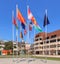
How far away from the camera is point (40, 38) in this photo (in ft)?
420

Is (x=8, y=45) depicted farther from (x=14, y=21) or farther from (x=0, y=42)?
(x=14, y=21)

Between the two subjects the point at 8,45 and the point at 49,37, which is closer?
the point at 49,37

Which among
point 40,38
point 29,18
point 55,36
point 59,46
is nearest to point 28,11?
point 29,18

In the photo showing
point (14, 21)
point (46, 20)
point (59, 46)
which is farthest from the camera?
point (59, 46)

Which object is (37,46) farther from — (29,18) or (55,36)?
(29,18)

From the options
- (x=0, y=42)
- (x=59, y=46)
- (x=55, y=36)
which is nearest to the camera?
(x=59, y=46)

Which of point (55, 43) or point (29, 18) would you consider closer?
point (29, 18)

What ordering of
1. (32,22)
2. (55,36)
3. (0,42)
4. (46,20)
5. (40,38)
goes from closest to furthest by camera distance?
(46,20) < (32,22) < (55,36) < (40,38) < (0,42)

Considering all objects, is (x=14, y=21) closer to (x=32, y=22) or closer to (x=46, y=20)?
(x=32, y=22)

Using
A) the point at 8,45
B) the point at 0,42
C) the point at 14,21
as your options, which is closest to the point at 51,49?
the point at 8,45

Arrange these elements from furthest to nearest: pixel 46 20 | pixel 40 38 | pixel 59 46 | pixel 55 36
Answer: pixel 40 38, pixel 55 36, pixel 59 46, pixel 46 20

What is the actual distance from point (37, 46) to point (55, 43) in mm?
18754

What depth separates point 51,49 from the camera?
11325cm

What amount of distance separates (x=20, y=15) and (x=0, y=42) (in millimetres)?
118912
